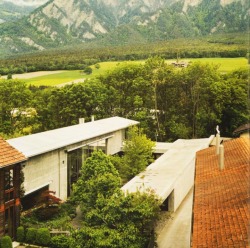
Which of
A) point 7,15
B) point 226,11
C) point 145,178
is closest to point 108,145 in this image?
point 145,178

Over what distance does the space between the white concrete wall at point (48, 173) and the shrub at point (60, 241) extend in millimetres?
4827

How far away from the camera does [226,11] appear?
7119 centimetres

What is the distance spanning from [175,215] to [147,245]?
6397mm

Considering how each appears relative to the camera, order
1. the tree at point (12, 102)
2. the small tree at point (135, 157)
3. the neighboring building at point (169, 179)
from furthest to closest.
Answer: the tree at point (12, 102), the small tree at point (135, 157), the neighboring building at point (169, 179)

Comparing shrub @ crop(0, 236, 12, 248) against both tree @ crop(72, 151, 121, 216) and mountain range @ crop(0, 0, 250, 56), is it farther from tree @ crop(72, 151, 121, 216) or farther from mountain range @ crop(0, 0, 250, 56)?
mountain range @ crop(0, 0, 250, 56)

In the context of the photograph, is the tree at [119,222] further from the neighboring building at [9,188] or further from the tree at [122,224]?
the neighboring building at [9,188]

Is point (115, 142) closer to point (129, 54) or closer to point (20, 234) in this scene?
point (20, 234)

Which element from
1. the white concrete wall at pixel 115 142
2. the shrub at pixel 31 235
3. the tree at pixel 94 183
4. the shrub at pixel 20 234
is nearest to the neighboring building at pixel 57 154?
the white concrete wall at pixel 115 142

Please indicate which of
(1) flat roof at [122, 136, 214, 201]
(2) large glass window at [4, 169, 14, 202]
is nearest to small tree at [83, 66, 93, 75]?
(1) flat roof at [122, 136, 214, 201]

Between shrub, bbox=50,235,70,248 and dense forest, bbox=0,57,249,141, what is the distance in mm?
26078

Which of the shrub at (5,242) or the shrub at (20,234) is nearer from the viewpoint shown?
the shrub at (5,242)

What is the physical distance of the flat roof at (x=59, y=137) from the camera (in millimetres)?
25969

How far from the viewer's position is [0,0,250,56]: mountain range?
281 ft

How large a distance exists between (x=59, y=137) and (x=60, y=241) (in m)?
10.5
